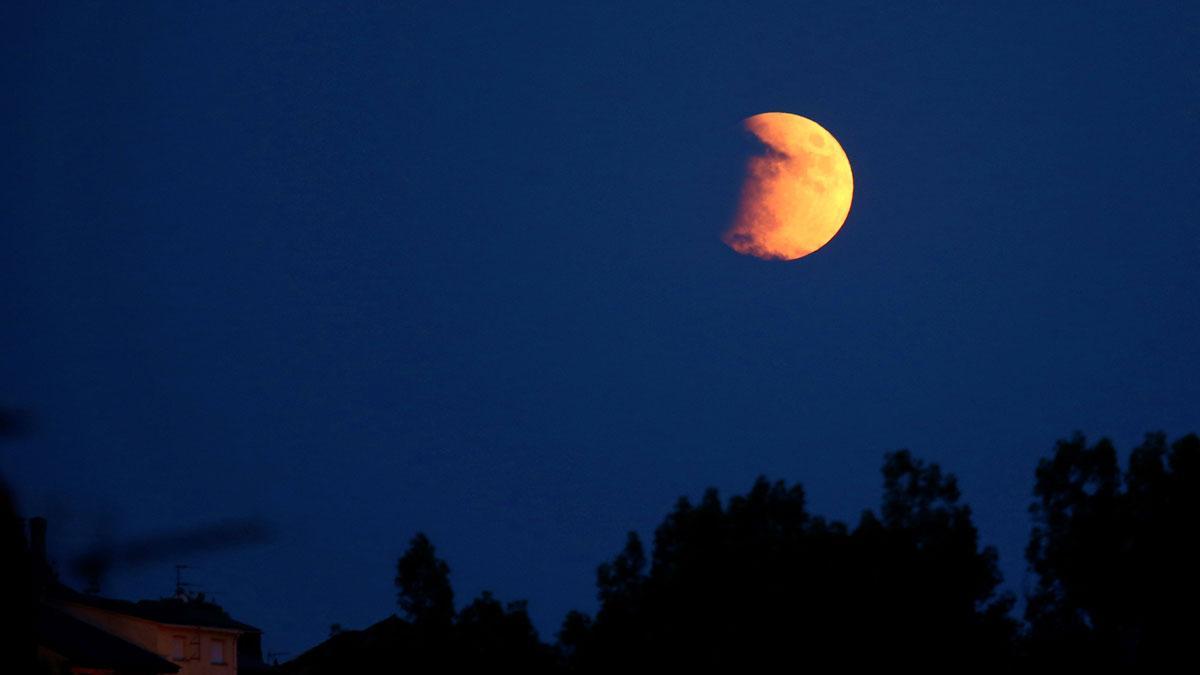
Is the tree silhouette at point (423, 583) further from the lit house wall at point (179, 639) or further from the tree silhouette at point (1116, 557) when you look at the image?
the lit house wall at point (179, 639)

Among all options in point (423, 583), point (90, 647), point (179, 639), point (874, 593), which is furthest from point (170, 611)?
point (874, 593)

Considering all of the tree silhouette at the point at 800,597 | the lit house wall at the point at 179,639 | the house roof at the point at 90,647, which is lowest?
the tree silhouette at the point at 800,597

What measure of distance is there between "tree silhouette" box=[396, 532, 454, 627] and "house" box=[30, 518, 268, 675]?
21.8m

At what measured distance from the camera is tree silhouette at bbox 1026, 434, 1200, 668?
123ft

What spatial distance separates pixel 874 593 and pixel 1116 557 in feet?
22.3

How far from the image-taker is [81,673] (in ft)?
202

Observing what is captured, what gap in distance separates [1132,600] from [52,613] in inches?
1754

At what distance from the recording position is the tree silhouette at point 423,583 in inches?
1570

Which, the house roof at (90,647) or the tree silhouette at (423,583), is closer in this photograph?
the tree silhouette at (423,583)

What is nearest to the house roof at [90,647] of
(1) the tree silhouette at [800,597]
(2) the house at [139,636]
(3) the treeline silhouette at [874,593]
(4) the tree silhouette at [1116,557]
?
(2) the house at [139,636]

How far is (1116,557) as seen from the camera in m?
39.3

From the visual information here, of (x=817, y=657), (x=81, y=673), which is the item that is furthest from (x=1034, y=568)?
(x=81, y=673)

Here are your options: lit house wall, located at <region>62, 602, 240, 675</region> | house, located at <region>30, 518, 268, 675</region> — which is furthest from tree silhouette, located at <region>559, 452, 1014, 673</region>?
lit house wall, located at <region>62, 602, 240, 675</region>

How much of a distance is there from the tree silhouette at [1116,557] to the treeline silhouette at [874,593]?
39mm
